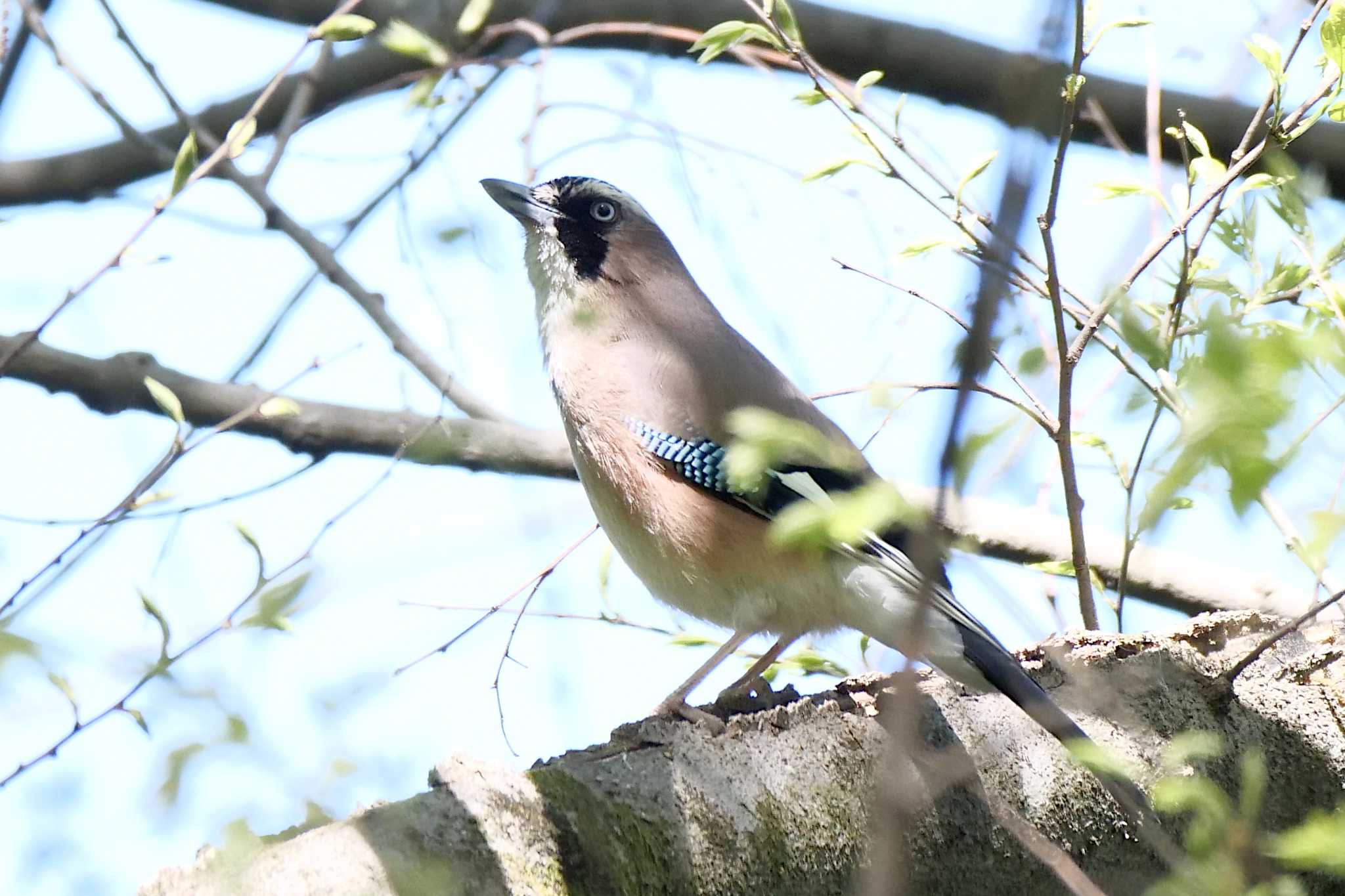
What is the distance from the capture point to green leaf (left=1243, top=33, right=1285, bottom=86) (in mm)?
2850

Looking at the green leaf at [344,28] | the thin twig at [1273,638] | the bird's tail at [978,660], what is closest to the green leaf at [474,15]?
the green leaf at [344,28]

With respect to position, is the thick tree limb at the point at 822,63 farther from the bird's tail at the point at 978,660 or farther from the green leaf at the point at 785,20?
the bird's tail at the point at 978,660

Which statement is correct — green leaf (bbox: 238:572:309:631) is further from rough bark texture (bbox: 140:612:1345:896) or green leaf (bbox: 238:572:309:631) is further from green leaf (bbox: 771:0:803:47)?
green leaf (bbox: 771:0:803:47)

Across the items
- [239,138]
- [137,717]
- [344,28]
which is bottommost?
[137,717]

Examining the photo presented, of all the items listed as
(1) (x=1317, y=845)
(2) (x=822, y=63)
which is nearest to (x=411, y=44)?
(2) (x=822, y=63)

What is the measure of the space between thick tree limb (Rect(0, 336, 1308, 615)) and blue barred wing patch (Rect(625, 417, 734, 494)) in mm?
618

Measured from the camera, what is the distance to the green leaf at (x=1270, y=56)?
2850 millimetres

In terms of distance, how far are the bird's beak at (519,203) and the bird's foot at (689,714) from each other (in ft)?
7.40

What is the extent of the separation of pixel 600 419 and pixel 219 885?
2.63m

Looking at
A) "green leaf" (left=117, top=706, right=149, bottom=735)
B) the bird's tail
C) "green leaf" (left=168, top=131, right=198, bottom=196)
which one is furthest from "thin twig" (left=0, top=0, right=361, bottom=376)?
the bird's tail

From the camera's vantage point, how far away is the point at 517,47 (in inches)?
201

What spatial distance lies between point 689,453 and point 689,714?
1.36 meters

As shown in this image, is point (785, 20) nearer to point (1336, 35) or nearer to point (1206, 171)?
point (1206, 171)

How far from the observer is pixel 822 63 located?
598 cm
